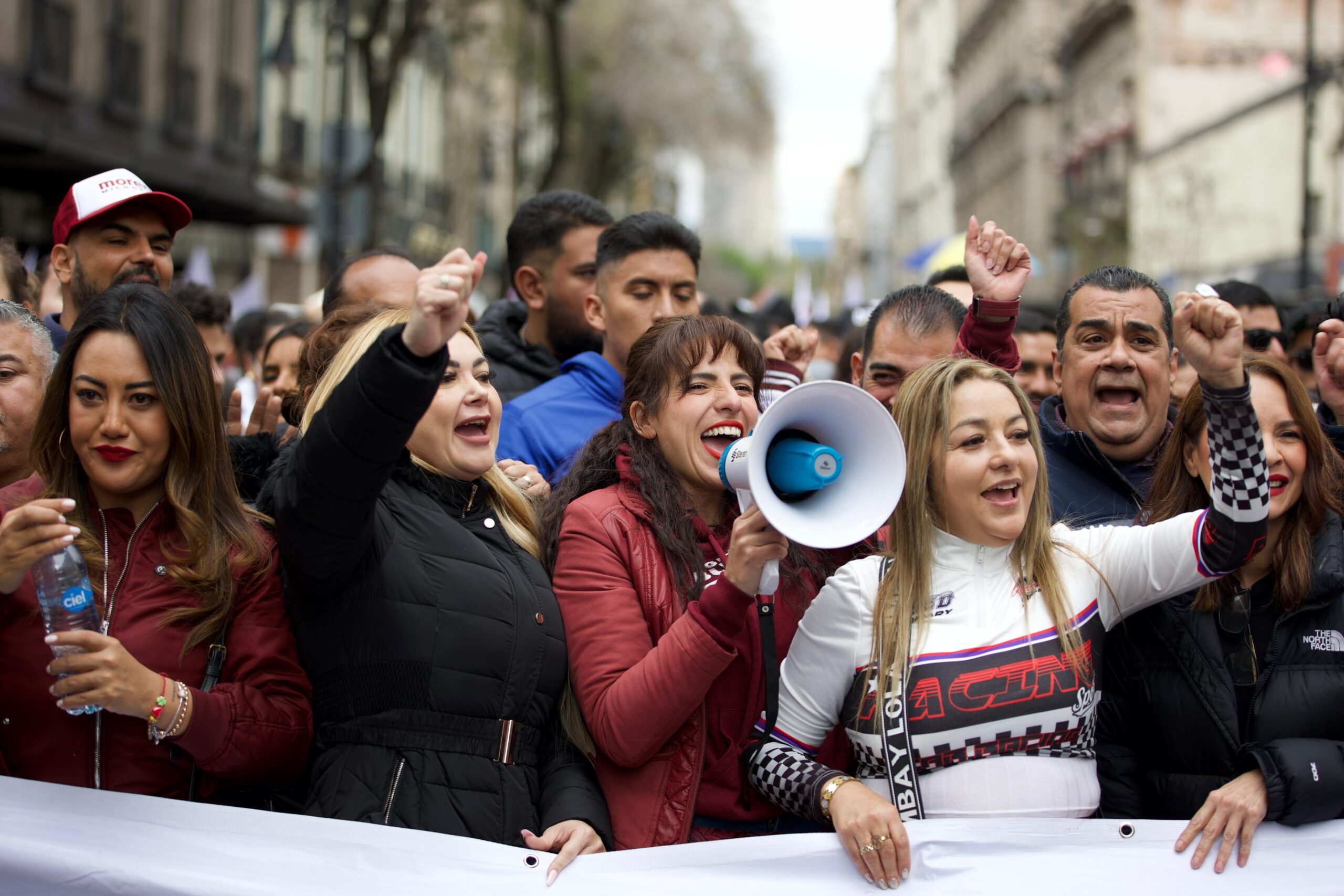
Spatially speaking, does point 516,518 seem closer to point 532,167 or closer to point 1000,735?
point 1000,735

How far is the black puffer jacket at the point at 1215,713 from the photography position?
2729 millimetres

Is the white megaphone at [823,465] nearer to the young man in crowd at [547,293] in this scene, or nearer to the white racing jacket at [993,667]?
the white racing jacket at [993,667]

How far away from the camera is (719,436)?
311 centimetres

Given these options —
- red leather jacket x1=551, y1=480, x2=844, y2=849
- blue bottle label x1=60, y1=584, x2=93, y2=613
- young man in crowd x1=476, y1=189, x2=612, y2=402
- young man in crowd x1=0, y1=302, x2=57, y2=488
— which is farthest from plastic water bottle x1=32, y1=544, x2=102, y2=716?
Result: young man in crowd x1=476, y1=189, x2=612, y2=402

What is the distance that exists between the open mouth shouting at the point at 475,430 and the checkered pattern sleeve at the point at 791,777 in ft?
3.06

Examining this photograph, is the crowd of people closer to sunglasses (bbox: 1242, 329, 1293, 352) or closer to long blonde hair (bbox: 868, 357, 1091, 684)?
long blonde hair (bbox: 868, 357, 1091, 684)

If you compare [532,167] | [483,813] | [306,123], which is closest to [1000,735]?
[483,813]

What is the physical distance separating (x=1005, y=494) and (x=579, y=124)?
25936 mm

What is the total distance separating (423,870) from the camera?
8.68 feet

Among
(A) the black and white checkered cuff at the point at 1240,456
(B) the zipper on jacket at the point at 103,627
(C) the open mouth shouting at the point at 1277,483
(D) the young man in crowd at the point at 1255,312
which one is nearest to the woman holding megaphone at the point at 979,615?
(A) the black and white checkered cuff at the point at 1240,456

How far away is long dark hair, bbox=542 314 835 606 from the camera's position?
2986 millimetres

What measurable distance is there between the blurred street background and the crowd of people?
2.93 meters

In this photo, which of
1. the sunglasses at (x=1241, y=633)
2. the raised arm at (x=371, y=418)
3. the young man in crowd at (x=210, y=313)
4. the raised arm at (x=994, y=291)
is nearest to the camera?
the raised arm at (x=371, y=418)

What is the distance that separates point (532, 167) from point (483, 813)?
30659mm
